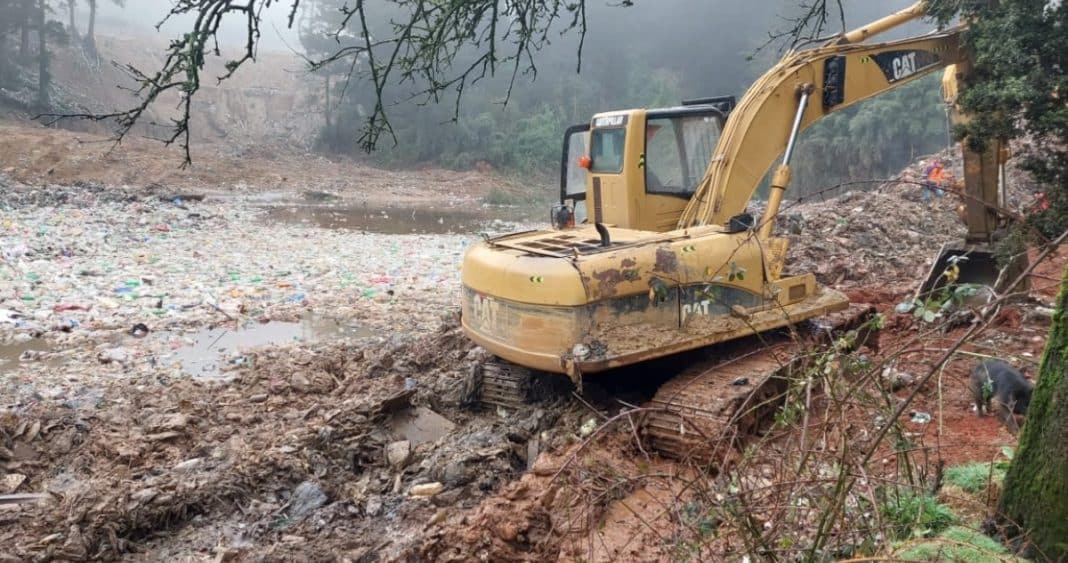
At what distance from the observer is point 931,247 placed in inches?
476

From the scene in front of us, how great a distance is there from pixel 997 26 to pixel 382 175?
31.3 meters

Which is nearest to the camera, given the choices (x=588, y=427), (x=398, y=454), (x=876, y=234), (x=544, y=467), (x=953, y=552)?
(x=953, y=552)

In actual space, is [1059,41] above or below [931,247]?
above

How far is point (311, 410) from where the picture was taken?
6.13 m

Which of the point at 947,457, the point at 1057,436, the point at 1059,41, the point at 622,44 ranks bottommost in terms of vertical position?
the point at 947,457

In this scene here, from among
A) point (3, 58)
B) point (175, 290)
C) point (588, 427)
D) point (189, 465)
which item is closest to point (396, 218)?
point (175, 290)

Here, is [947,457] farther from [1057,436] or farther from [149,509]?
[149,509]

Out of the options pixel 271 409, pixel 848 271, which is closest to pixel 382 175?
pixel 848 271

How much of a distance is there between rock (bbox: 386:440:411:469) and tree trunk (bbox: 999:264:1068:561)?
341cm

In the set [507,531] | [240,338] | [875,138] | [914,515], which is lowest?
[240,338]

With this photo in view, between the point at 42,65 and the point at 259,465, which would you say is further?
the point at 42,65

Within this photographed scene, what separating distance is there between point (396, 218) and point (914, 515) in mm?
22252

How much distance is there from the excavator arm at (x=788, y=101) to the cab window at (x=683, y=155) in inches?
6.2

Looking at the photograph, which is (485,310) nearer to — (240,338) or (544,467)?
(544,467)
